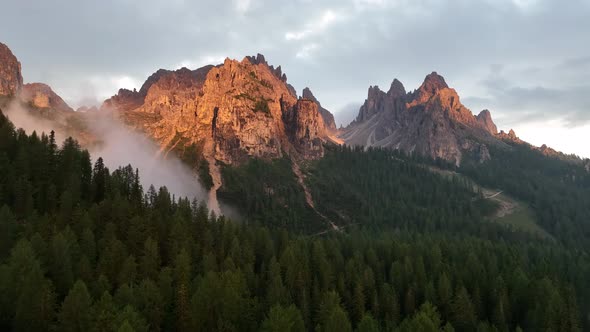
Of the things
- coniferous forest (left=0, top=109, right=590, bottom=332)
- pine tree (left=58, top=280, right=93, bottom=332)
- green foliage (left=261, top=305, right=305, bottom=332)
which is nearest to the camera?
pine tree (left=58, top=280, right=93, bottom=332)

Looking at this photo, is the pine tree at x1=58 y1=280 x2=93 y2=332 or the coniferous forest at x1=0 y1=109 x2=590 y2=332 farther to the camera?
the coniferous forest at x1=0 y1=109 x2=590 y2=332

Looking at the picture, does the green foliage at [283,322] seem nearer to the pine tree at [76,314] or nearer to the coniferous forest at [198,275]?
the coniferous forest at [198,275]

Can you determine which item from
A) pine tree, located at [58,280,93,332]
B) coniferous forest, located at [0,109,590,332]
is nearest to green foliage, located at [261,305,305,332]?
coniferous forest, located at [0,109,590,332]

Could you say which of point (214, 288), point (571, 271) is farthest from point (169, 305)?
point (571, 271)

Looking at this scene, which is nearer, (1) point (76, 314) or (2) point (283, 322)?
(1) point (76, 314)

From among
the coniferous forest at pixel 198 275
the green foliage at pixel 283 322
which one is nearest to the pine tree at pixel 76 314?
the coniferous forest at pixel 198 275

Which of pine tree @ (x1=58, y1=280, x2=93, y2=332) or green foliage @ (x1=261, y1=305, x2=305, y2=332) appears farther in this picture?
green foliage @ (x1=261, y1=305, x2=305, y2=332)

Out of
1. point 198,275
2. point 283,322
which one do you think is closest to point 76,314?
point 283,322

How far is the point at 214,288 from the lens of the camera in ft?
261

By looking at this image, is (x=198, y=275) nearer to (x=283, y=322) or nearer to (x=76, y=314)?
(x=283, y=322)

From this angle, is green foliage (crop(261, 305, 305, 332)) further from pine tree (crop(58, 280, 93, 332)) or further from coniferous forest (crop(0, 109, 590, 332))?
pine tree (crop(58, 280, 93, 332))

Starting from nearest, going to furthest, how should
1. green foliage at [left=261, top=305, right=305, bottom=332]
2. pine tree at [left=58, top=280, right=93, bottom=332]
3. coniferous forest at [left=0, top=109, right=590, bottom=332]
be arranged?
pine tree at [left=58, top=280, right=93, bottom=332], coniferous forest at [left=0, top=109, right=590, bottom=332], green foliage at [left=261, top=305, right=305, bottom=332]

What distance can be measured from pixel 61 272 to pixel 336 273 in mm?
71704

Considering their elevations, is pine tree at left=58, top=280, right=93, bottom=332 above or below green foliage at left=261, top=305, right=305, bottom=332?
above
